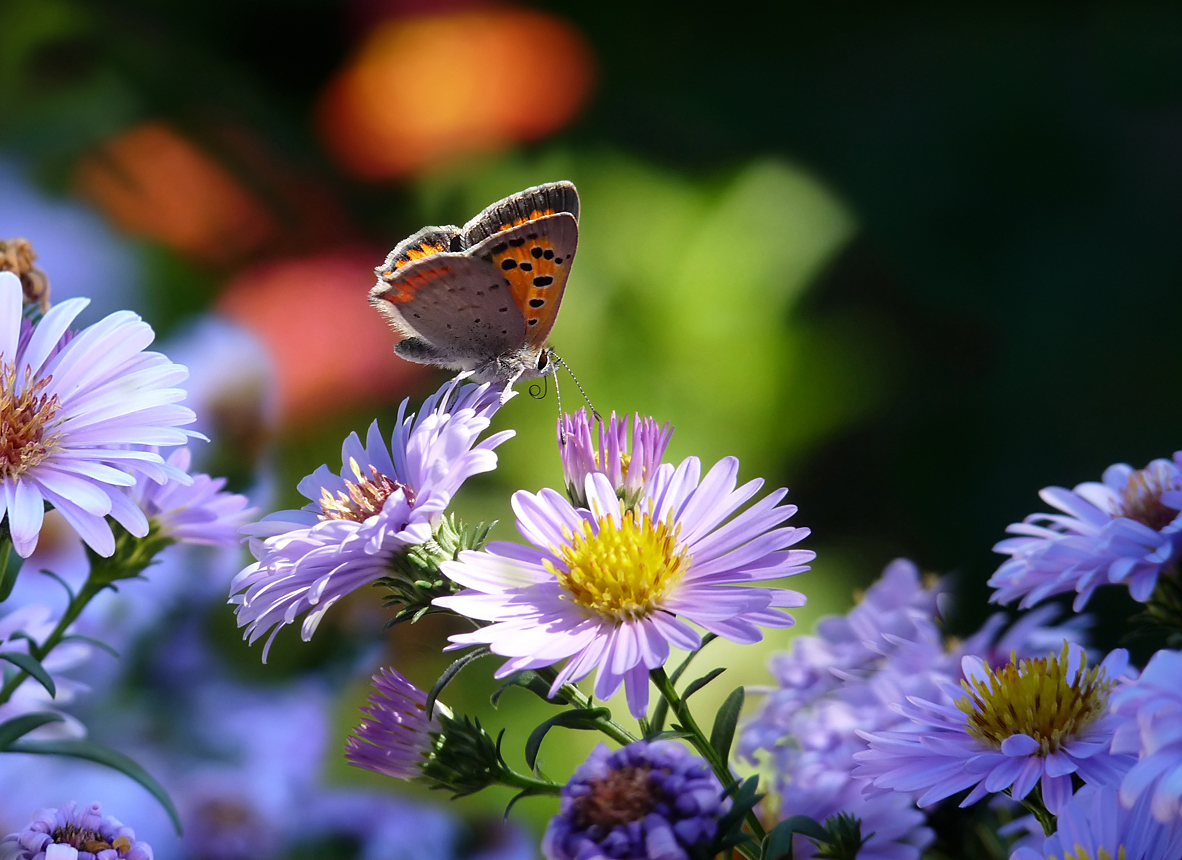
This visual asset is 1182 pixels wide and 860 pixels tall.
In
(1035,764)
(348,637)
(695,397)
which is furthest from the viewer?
(695,397)

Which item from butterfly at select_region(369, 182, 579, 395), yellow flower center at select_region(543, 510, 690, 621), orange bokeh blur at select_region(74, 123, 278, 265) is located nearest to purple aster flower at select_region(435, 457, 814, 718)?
Answer: yellow flower center at select_region(543, 510, 690, 621)

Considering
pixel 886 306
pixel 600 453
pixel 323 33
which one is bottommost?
pixel 600 453

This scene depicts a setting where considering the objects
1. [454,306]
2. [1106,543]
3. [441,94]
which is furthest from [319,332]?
[1106,543]

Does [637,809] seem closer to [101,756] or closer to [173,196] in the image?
[101,756]

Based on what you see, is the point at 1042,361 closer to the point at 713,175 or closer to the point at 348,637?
the point at 713,175

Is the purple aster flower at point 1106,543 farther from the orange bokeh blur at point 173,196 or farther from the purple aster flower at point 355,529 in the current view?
the orange bokeh blur at point 173,196

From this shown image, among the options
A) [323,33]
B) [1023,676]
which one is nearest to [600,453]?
[1023,676]

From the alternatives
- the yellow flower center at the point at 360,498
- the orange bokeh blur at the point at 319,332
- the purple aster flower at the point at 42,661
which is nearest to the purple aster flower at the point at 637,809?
the yellow flower center at the point at 360,498
